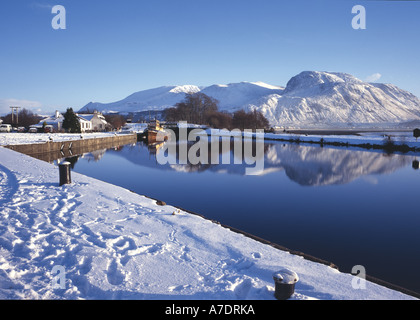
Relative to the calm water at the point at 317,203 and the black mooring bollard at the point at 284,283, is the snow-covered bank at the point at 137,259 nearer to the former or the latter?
the black mooring bollard at the point at 284,283

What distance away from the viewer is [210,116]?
328 feet

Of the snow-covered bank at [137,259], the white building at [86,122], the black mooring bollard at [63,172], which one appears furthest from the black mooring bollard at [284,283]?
the white building at [86,122]

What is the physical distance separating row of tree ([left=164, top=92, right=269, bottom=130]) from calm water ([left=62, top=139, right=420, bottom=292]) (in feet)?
223

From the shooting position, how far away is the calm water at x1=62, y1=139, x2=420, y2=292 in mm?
8320

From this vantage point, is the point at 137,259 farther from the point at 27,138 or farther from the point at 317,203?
the point at 27,138

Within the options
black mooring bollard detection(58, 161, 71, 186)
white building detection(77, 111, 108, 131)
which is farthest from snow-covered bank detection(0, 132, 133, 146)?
white building detection(77, 111, 108, 131)

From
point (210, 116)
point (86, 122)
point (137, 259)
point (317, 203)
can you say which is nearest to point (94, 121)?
point (86, 122)

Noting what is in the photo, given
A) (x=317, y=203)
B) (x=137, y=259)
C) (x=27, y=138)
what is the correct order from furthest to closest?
(x=27, y=138) < (x=317, y=203) < (x=137, y=259)

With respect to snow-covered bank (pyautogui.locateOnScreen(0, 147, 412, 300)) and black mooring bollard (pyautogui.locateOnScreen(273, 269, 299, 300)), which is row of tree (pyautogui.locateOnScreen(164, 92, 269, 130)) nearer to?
snow-covered bank (pyautogui.locateOnScreen(0, 147, 412, 300))

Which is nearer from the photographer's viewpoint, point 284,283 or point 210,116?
point 284,283

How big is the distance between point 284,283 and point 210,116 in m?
97.8

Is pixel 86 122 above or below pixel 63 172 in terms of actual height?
above
